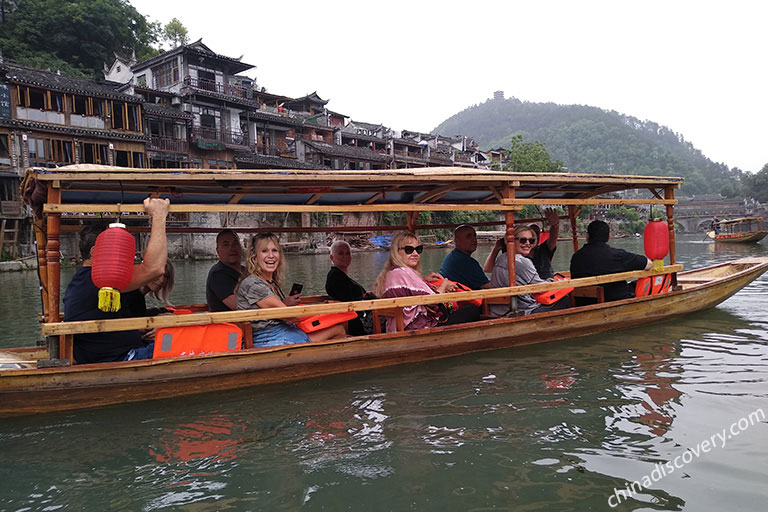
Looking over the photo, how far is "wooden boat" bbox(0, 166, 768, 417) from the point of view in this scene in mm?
4371

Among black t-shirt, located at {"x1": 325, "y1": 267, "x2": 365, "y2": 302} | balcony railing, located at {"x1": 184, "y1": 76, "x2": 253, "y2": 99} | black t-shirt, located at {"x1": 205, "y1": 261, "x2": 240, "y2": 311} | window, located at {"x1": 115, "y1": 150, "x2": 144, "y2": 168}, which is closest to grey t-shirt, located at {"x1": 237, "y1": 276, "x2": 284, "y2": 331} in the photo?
black t-shirt, located at {"x1": 205, "y1": 261, "x2": 240, "y2": 311}

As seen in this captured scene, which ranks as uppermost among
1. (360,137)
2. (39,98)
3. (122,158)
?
(360,137)

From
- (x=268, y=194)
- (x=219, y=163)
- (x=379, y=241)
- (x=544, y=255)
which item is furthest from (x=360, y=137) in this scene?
(x=268, y=194)

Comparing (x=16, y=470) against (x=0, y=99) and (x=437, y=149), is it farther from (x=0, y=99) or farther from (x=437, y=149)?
(x=437, y=149)

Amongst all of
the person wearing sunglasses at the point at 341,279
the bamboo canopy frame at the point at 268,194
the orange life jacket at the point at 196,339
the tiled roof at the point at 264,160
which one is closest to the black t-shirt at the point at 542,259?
the bamboo canopy frame at the point at 268,194

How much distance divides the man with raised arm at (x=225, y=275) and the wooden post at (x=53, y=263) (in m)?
1.42

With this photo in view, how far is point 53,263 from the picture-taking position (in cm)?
433

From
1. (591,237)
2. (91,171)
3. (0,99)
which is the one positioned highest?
(0,99)

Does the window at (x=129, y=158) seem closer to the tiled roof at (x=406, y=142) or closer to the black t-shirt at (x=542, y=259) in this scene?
the tiled roof at (x=406, y=142)

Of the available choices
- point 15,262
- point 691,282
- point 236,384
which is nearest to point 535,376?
point 236,384

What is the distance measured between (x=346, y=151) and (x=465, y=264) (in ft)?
112

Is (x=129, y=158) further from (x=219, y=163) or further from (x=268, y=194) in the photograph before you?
(x=268, y=194)

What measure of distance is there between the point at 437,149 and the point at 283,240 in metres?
22.6

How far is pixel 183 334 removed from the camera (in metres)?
4.78
